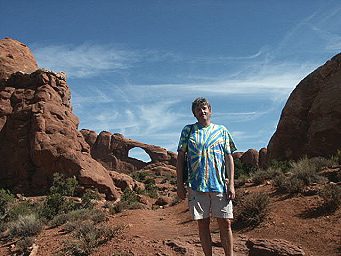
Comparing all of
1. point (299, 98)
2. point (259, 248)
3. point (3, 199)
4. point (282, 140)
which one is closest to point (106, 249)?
point (259, 248)

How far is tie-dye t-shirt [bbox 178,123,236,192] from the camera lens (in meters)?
4.78

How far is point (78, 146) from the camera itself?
2500 cm

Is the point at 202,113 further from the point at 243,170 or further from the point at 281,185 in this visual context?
the point at 243,170

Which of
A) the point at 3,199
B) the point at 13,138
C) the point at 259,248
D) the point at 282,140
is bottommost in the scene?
the point at 259,248

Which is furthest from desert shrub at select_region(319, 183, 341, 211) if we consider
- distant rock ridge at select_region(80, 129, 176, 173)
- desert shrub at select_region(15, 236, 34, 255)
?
distant rock ridge at select_region(80, 129, 176, 173)

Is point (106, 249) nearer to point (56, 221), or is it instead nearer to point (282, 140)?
point (56, 221)

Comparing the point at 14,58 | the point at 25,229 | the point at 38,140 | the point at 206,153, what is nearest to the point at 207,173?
the point at 206,153

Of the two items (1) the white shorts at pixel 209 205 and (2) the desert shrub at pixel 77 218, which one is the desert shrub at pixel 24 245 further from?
(1) the white shorts at pixel 209 205

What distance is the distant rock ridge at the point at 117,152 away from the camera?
213ft

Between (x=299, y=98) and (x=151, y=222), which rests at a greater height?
(x=299, y=98)

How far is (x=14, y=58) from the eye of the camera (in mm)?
30297

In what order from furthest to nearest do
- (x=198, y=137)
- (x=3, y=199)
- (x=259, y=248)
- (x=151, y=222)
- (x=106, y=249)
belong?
1. (x=3, y=199)
2. (x=151, y=222)
3. (x=106, y=249)
4. (x=259, y=248)
5. (x=198, y=137)

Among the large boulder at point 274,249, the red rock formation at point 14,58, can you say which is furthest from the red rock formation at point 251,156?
the large boulder at point 274,249

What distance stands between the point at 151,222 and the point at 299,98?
1455cm
